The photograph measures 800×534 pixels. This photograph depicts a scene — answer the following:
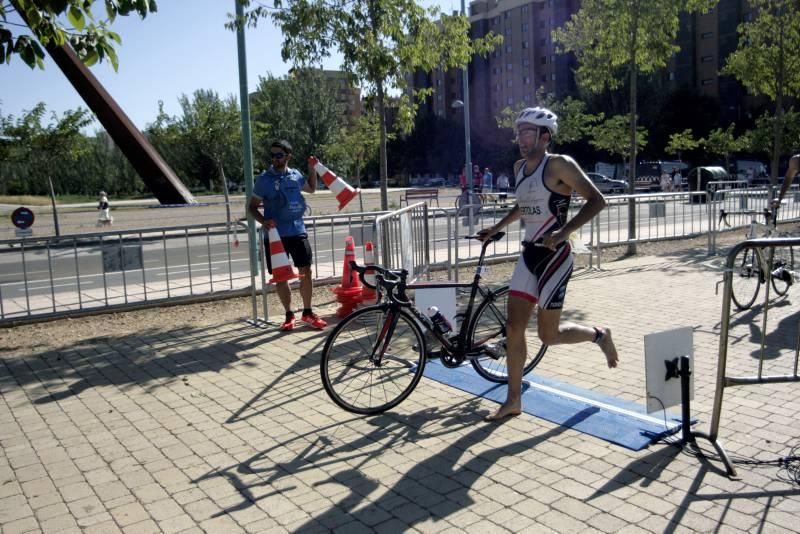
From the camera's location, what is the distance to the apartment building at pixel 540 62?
64269 mm

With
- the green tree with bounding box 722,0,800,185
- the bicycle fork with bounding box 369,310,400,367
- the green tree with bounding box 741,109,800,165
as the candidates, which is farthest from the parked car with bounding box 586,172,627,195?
the bicycle fork with bounding box 369,310,400,367

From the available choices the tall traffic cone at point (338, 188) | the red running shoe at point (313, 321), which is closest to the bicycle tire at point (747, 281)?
the tall traffic cone at point (338, 188)

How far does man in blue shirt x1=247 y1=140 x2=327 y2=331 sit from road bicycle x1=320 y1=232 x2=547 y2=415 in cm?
267

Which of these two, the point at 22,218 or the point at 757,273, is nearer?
the point at 757,273

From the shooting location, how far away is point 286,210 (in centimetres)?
773

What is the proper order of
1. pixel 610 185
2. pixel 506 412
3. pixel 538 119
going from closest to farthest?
pixel 538 119, pixel 506 412, pixel 610 185

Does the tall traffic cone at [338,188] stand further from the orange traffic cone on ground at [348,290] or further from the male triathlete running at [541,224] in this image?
the male triathlete running at [541,224]

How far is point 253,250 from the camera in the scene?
9.03 m

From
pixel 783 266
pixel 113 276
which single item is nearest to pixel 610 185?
pixel 113 276

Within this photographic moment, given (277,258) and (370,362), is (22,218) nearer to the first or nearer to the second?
(277,258)

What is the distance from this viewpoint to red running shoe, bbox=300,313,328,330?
796cm

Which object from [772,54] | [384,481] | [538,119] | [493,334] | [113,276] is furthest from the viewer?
[772,54]

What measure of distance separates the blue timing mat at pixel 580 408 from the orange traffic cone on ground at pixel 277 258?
2251 mm

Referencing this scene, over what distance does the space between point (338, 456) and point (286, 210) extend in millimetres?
3808
